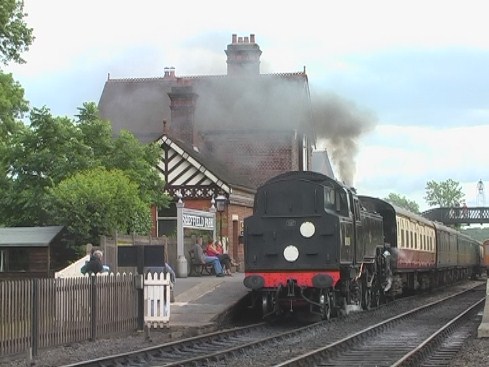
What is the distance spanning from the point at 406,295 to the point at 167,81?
20.3m

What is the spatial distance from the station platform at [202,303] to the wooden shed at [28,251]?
12.4 ft

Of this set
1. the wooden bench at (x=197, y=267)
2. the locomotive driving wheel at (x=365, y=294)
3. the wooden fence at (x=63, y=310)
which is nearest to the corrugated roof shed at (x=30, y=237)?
the wooden bench at (x=197, y=267)

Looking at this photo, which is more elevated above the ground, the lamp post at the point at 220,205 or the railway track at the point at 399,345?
the lamp post at the point at 220,205

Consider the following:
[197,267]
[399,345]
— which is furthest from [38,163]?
[399,345]

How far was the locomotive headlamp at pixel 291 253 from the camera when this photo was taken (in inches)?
723

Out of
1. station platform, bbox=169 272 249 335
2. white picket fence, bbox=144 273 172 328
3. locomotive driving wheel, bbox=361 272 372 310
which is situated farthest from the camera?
locomotive driving wheel, bbox=361 272 372 310

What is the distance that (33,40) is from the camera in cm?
2525

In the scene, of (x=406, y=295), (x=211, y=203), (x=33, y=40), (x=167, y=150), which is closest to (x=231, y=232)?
(x=211, y=203)

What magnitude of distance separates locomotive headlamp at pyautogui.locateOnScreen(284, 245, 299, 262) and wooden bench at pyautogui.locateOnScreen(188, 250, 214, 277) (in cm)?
1053

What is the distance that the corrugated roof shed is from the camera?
24609 millimetres

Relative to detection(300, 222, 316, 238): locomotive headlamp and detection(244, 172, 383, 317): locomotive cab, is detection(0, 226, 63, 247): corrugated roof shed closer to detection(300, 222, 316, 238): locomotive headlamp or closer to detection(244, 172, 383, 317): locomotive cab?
detection(244, 172, 383, 317): locomotive cab

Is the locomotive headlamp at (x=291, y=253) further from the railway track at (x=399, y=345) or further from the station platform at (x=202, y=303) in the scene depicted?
the railway track at (x=399, y=345)

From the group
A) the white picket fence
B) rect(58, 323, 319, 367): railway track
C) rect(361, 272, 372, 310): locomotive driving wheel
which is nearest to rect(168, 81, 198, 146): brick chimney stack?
rect(361, 272, 372, 310): locomotive driving wheel

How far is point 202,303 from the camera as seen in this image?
20.3 meters
